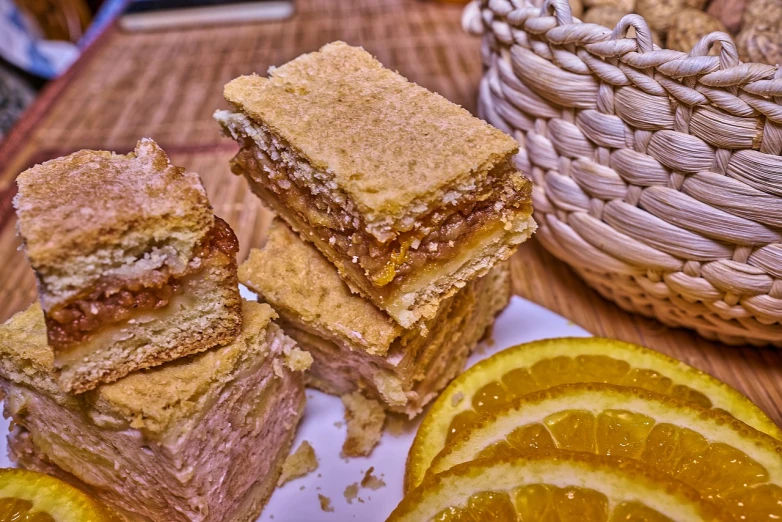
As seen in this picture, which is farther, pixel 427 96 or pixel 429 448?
pixel 427 96

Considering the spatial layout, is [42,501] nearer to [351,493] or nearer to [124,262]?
[124,262]

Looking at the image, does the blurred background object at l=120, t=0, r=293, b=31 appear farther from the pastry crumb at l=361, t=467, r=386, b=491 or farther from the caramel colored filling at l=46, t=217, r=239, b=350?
the pastry crumb at l=361, t=467, r=386, b=491

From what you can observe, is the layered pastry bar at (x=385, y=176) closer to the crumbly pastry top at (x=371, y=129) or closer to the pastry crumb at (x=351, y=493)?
the crumbly pastry top at (x=371, y=129)

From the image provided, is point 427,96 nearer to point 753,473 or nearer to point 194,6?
point 753,473

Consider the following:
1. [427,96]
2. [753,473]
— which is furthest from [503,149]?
[753,473]

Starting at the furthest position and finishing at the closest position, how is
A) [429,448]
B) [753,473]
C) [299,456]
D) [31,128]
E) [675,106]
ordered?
[31,128] < [299,456] < [429,448] < [675,106] < [753,473]

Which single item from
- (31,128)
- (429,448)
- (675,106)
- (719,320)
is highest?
(675,106)

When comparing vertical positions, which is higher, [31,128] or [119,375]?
[119,375]

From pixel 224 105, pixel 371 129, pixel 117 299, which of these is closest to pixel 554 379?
pixel 371 129
